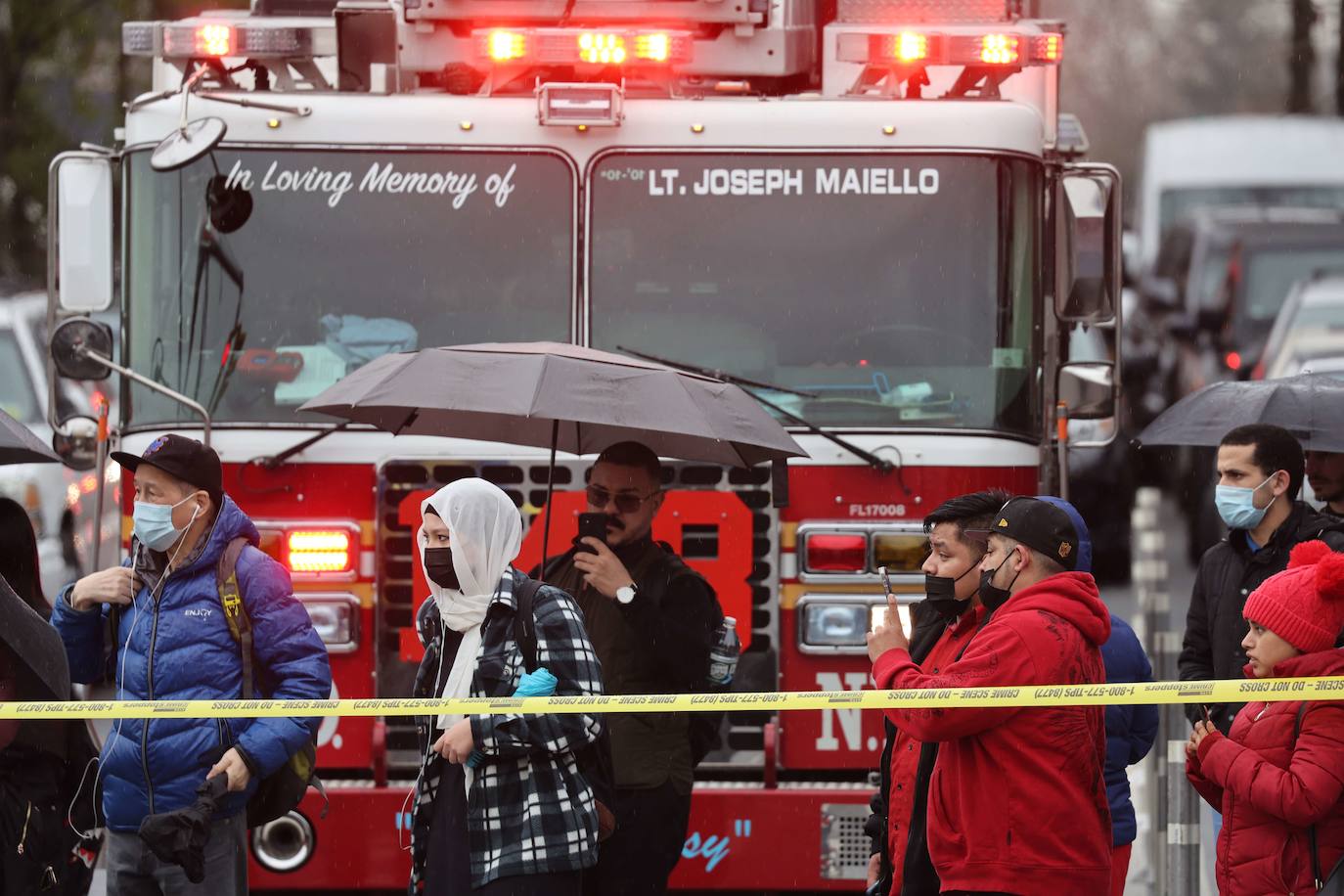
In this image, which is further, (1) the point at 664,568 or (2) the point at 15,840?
(1) the point at 664,568

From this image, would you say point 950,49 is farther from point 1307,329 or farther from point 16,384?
point 1307,329

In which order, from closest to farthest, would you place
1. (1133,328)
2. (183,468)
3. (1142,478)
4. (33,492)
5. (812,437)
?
(183,468)
(812,437)
(33,492)
(1142,478)
(1133,328)

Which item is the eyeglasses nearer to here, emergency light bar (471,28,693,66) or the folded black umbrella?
the folded black umbrella

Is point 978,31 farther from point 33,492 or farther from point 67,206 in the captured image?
point 33,492

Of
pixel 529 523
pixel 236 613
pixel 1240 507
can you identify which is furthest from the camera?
pixel 529 523

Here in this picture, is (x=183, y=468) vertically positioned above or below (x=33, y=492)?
above

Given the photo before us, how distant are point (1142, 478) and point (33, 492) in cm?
1336

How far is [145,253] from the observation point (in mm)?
7383

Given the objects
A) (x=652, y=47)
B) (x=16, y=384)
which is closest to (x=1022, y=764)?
(x=652, y=47)

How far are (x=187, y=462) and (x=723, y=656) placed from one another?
1597mm

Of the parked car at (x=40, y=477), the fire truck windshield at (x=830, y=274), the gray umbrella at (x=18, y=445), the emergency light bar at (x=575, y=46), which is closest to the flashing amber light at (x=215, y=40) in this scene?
the emergency light bar at (x=575, y=46)

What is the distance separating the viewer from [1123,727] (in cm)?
602

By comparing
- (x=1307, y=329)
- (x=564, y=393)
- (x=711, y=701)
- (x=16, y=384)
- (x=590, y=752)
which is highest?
(x=564, y=393)

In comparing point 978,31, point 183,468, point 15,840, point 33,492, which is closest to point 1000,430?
point 978,31
